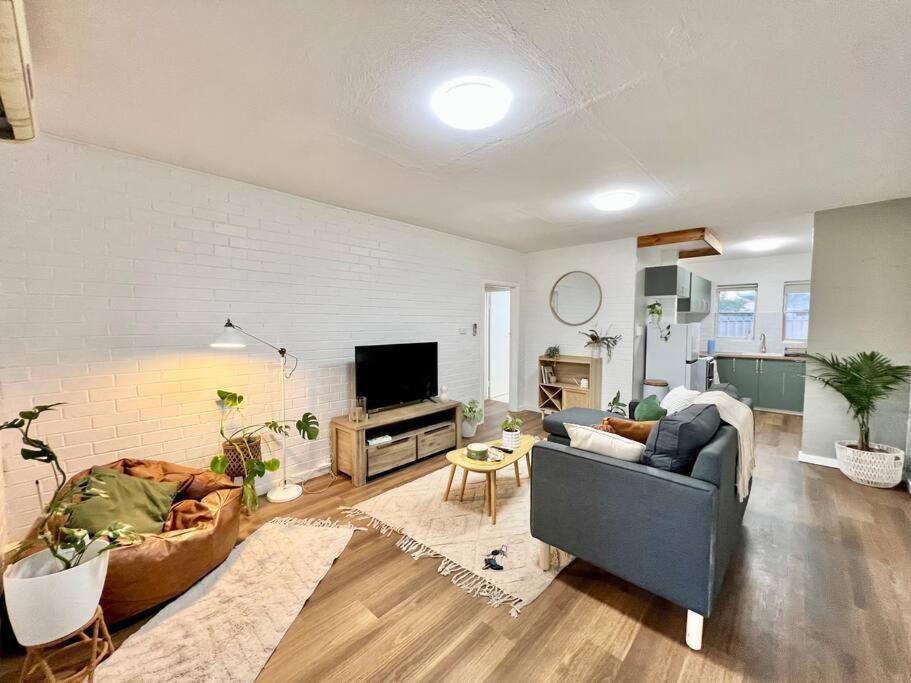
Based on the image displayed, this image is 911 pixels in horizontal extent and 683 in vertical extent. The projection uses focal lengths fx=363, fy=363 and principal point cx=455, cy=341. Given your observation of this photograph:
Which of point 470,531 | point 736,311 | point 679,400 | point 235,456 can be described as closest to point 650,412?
point 679,400

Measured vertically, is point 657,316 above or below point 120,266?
below

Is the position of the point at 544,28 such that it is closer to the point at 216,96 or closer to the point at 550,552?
the point at 216,96

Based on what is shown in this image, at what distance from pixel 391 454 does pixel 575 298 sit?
10.7 feet

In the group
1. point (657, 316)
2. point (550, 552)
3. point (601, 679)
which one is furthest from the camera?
point (657, 316)

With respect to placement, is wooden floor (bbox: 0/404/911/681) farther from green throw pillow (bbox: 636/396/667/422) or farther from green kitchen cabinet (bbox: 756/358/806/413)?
green kitchen cabinet (bbox: 756/358/806/413)

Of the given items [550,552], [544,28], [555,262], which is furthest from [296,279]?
[555,262]

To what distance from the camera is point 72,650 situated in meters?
1.57

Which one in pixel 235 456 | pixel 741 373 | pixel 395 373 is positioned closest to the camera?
pixel 235 456

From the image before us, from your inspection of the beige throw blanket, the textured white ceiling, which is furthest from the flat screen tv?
the beige throw blanket

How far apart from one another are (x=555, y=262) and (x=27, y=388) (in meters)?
5.18

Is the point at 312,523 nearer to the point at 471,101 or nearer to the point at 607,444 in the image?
the point at 607,444

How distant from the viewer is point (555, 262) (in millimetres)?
5223

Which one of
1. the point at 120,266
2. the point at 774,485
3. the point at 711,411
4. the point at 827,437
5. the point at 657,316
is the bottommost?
the point at 774,485

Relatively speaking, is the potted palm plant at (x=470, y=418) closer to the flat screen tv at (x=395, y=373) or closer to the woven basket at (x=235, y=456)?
the flat screen tv at (x=395, y=373)
